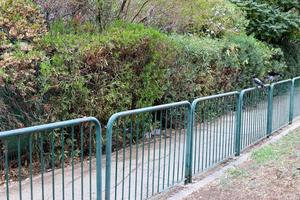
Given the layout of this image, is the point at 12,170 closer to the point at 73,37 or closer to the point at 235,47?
the point at 73,37

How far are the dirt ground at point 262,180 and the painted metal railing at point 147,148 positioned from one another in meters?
0.45

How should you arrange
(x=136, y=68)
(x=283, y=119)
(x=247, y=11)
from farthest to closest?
(x=247, y=11) < (x=283, y=119) < (x=136, y=68)

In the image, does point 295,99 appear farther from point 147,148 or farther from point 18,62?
point 18,62

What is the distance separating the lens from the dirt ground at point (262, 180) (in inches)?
195

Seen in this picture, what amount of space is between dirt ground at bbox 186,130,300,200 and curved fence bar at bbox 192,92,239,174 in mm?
→ 387

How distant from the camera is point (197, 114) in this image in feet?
19.5

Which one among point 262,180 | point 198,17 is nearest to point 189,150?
point 262,180

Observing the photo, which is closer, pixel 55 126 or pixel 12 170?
pixel 55 126

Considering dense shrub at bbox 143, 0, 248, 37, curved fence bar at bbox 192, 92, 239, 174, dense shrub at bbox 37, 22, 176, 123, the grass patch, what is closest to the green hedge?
dense shrub at bbox 37, 22, 176, 123

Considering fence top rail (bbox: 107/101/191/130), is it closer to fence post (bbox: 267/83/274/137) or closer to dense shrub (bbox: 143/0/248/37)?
fence post (bbox: 267/83/274/137)

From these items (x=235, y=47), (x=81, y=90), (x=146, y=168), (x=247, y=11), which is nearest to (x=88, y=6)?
(x=81, y=90)

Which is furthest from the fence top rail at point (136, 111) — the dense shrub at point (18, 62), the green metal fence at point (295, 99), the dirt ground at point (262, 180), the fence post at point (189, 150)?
the green metal fence at point (295, 99)

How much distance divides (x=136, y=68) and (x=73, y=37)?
136cm

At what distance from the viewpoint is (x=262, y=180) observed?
5426mm
